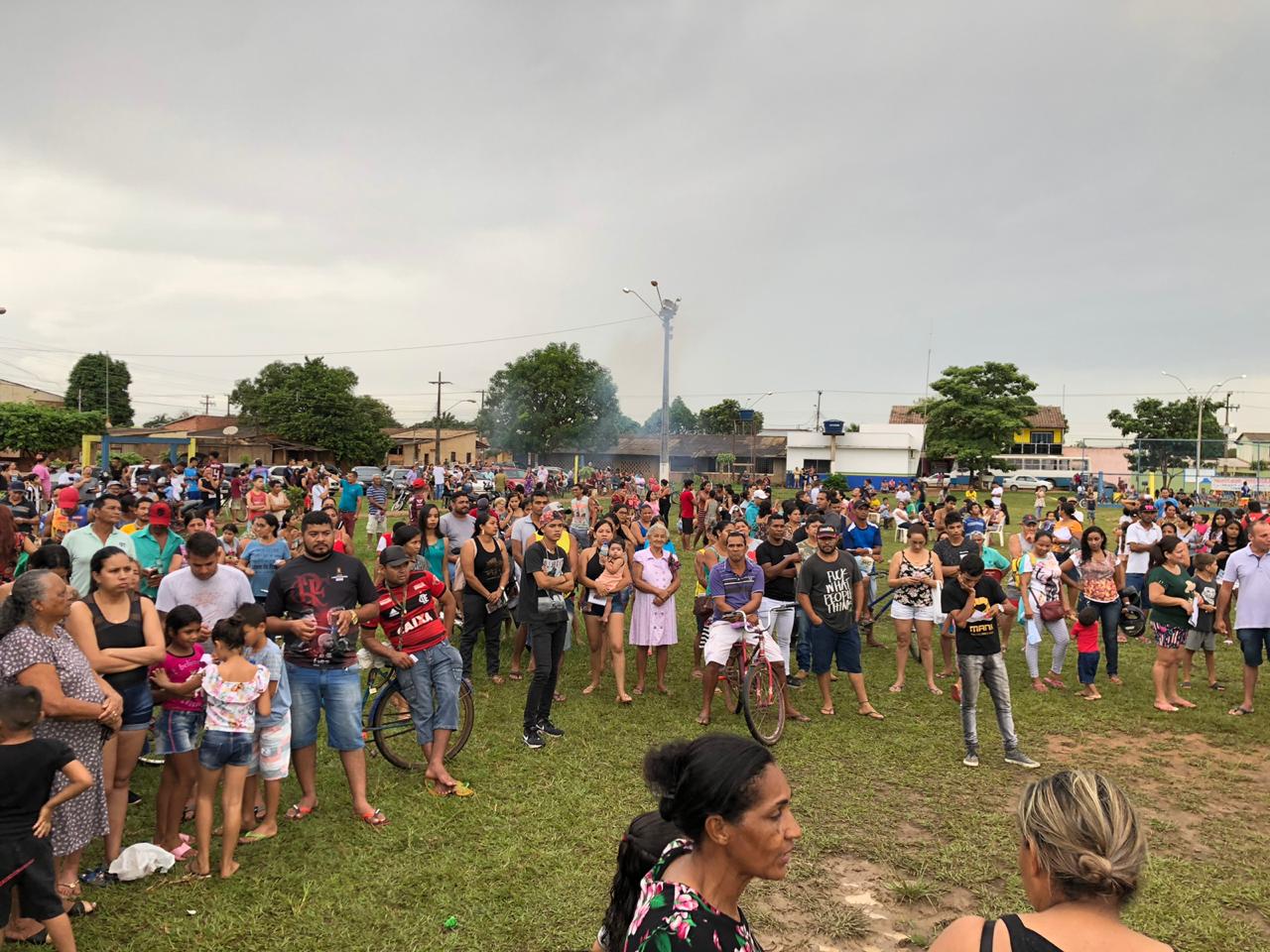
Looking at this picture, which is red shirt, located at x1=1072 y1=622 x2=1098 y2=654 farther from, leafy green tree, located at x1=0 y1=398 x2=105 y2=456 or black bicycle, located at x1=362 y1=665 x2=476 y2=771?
leafy green tree, located at x1=0 y1=398 x2=105 y2=456

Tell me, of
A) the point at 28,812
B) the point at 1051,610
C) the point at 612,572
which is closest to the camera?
the point at 28,812

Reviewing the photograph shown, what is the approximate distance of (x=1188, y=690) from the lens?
8.88m

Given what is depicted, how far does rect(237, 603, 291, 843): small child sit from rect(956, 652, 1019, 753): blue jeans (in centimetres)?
494

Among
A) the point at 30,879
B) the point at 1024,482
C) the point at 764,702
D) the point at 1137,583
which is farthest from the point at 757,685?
the point at 1024,482

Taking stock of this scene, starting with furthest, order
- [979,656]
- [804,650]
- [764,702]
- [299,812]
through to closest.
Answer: [804,650] < [764,702] < [979,656] < [299,812]

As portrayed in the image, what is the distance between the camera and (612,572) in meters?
8.20

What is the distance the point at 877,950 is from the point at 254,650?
12.2ft

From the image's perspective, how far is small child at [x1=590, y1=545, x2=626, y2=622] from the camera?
26.6ft

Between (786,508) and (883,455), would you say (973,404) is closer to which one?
(883,455)

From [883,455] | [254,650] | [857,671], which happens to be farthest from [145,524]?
[883,455]

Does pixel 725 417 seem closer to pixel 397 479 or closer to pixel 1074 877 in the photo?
pixel 397 479

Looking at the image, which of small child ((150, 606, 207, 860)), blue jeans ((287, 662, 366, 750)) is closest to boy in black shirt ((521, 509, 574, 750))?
blue jeans ((287, 662, 366, 750))

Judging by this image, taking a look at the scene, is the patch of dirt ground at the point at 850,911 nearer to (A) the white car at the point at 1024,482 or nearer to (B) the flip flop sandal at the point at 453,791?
(B) the flip flop sandal at the point at 453,791

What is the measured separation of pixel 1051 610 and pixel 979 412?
49.9 m
